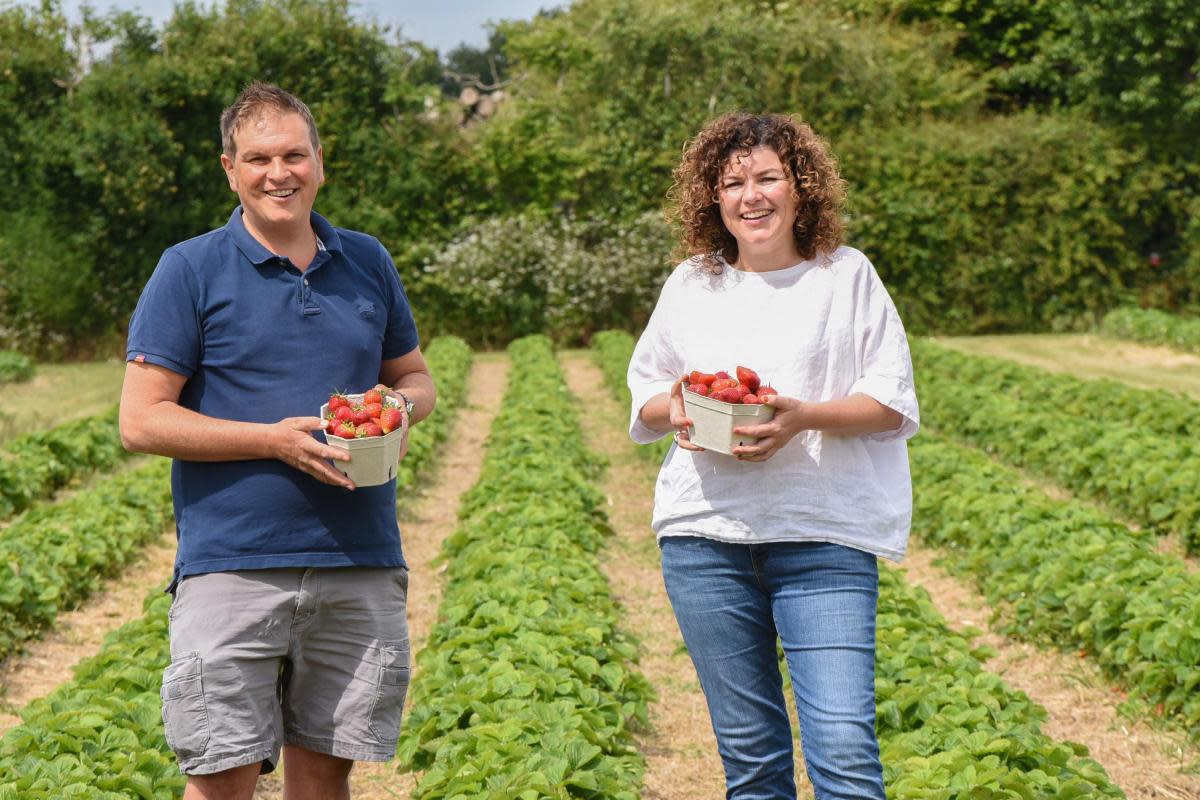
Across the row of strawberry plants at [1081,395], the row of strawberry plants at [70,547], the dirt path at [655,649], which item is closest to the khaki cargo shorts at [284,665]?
the dirt path at [655,649]

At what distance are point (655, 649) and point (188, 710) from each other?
386 cm

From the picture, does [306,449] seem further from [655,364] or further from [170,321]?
[655,364]

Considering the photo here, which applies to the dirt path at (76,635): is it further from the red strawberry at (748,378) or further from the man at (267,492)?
the red strawberry at (748,378)

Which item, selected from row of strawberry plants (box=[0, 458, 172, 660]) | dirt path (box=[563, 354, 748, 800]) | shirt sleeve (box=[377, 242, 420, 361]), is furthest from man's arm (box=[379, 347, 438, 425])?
row of strawberry plants (box=[0, 458, 172, 660])

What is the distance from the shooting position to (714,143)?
294cm

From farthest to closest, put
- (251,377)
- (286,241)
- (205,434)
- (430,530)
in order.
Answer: (430,530) → (286,241) → (251,377) → (205,434)

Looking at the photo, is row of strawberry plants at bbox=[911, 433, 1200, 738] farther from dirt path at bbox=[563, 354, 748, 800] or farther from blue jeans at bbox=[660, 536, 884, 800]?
blue jeans at bbox=[660, 536, 884, 800]

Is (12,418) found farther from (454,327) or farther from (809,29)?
(809,29)

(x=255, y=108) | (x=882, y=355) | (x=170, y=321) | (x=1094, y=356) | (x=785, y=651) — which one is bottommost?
(x=1094, y=356)

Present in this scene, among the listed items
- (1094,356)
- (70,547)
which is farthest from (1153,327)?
(70,547)

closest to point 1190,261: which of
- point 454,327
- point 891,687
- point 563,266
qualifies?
point 563,266

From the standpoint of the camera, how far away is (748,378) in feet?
8.90

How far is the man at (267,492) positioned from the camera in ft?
8.45

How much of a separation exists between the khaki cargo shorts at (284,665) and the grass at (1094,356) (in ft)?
45.2
